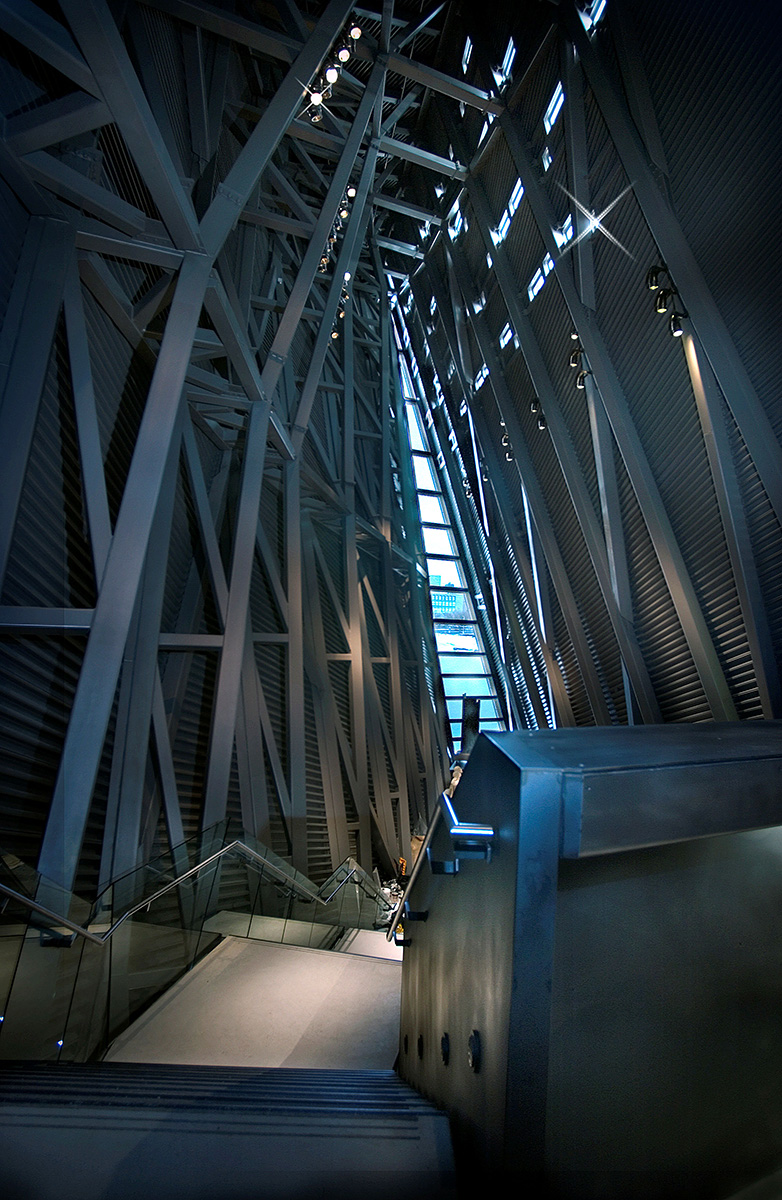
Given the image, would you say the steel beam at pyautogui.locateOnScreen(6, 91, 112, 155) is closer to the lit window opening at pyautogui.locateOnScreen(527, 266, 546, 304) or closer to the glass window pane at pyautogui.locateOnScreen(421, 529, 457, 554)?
the lit window opening at pyautogui.locateOnScreen(527, 266, 546, 304)

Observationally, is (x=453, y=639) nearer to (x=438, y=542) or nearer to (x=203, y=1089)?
(x=438, y=542)

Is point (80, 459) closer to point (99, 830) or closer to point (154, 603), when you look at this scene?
point (154, 603)

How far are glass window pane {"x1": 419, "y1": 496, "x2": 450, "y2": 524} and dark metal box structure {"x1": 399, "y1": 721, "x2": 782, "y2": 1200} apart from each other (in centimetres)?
2651

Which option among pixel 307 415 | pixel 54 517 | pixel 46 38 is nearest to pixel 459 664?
pixel 307 415

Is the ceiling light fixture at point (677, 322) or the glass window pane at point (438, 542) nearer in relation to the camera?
the ceiling light fixture at point (677, 322)

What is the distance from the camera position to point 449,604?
28.1m

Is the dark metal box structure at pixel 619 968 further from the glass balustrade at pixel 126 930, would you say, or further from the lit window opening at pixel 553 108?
the lit window opening at pixel 553 108

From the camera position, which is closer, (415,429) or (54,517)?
(54,517)

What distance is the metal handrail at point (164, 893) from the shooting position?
348 centimetres

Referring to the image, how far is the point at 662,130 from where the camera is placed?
30.4 ft

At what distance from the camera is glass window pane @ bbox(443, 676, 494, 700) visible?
27.4m

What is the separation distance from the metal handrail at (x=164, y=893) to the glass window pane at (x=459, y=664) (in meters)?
18.2

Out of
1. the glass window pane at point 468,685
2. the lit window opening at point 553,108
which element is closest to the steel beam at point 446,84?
the lit window opening at point 553,108

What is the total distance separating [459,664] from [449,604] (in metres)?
2.73
